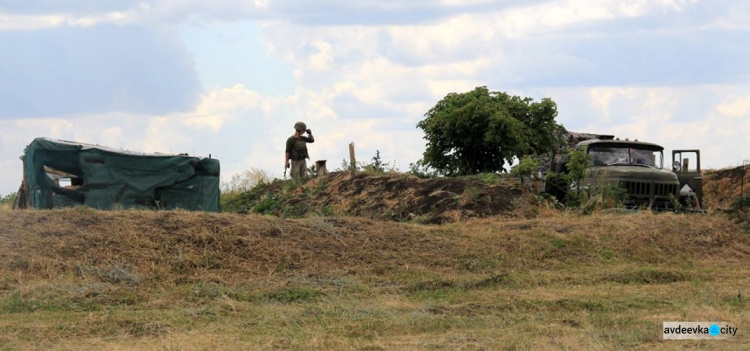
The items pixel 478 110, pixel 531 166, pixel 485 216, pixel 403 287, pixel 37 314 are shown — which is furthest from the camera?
pixel 478 110

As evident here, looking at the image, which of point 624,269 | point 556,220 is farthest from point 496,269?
point 556,220

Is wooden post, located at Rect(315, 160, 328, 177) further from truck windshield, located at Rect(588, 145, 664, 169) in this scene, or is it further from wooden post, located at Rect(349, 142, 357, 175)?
truck windshield, located at Rect(588, 145, 664, 169)

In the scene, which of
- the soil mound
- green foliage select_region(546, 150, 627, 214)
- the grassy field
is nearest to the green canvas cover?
the soil mound

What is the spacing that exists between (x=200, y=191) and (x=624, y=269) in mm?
8133

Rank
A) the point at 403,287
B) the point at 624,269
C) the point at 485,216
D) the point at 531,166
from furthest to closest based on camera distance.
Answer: the point at 531,166, the point at 485,216, the point at 624,269, the point at 403,287

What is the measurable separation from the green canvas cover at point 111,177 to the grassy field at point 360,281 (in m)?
2.83

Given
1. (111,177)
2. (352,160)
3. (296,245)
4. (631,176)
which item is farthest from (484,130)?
(296,245)

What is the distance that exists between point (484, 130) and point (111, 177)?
1138 centimetres

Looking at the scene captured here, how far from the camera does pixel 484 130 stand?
24.5 metres

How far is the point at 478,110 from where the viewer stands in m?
24.5

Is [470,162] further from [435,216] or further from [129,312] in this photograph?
[129,312]

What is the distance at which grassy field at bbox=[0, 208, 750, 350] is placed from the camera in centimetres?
827

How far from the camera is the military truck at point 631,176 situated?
723 inches

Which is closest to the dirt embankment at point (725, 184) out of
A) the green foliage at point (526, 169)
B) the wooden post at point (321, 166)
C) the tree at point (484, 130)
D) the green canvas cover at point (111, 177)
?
the tree at point (484, 130)
